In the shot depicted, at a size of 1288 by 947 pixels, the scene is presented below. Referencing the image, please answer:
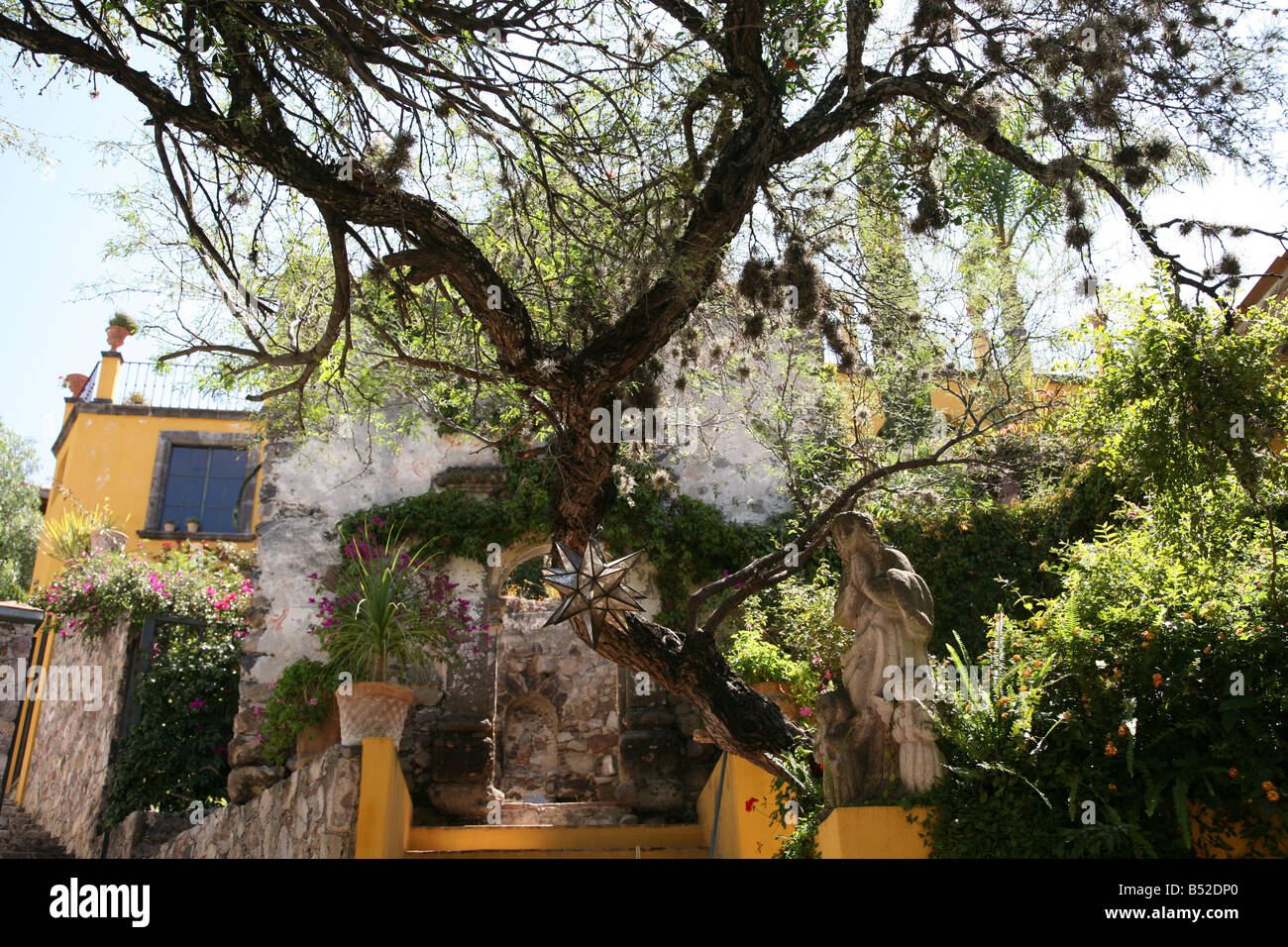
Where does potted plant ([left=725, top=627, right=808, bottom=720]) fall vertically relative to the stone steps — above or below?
above

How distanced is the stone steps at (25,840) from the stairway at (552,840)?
4.56m

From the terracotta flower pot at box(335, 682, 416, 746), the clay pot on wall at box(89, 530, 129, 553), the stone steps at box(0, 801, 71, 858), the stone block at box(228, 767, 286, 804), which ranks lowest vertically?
the stone steps at box(0, 801, 71, 858)

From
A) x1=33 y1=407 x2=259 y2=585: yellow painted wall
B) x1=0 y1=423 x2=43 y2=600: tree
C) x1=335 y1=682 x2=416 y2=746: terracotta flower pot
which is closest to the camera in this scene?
x1=335 y1=682 x2=416 y2=746: terracotta flower pot

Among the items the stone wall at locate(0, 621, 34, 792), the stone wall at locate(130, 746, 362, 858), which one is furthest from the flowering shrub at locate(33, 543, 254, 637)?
the stone wall at locate(130, 746, 362, 858)

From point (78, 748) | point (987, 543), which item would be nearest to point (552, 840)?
point (987, 543)

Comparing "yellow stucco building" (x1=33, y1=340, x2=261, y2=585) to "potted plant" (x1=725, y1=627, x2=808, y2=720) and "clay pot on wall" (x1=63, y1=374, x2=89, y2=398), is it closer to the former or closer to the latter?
"clay pot on wall" (x1=63, y1=374, x2=89, y2=398)

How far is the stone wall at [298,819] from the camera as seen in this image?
6883 mm

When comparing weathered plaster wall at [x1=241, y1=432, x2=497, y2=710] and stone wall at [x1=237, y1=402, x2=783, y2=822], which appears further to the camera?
weathered plaster wall at [x1=241, y1=432, x2=497, y2=710]

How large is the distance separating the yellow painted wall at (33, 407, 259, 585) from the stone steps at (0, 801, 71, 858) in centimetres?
505

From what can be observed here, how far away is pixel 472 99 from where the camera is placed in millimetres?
5551

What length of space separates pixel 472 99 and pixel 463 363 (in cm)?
230

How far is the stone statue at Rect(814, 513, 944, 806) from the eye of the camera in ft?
17.0

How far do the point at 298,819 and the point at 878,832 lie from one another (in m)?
3.95
